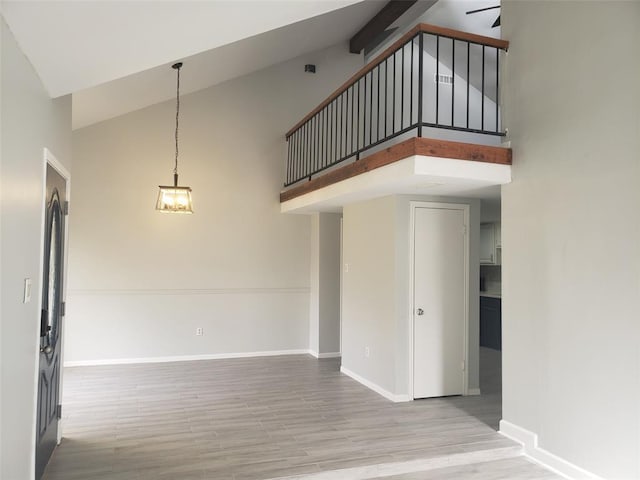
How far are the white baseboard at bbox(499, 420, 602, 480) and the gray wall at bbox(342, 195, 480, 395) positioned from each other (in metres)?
1.21

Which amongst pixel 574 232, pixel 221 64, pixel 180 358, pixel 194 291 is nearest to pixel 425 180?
pixel 574 232

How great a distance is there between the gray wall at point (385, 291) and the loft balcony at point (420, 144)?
272mm

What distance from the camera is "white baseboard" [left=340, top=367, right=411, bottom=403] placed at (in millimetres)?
4703

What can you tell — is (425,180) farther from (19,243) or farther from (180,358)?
(180,358)

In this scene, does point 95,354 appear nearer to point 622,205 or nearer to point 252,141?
point 252,141

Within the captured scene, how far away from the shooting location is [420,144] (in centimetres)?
345

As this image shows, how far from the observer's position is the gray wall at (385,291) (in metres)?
4.77

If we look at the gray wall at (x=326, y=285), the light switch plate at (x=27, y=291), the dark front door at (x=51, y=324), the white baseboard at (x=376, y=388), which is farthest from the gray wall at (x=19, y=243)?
the gray wall at (x=326, y=285)

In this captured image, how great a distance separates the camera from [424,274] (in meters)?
4.88

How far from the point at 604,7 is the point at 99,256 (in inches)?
234

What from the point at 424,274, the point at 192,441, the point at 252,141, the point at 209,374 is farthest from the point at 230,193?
the point at 192,441

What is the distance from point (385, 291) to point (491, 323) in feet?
11.4

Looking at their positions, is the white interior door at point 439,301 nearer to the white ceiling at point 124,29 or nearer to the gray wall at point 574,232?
the gray wall at point 574,232

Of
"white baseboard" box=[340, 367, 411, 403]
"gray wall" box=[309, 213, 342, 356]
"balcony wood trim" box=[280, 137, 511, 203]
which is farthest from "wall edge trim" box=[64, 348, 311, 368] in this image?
"balcony wood trim" box=[280, 137, 511, 203]
